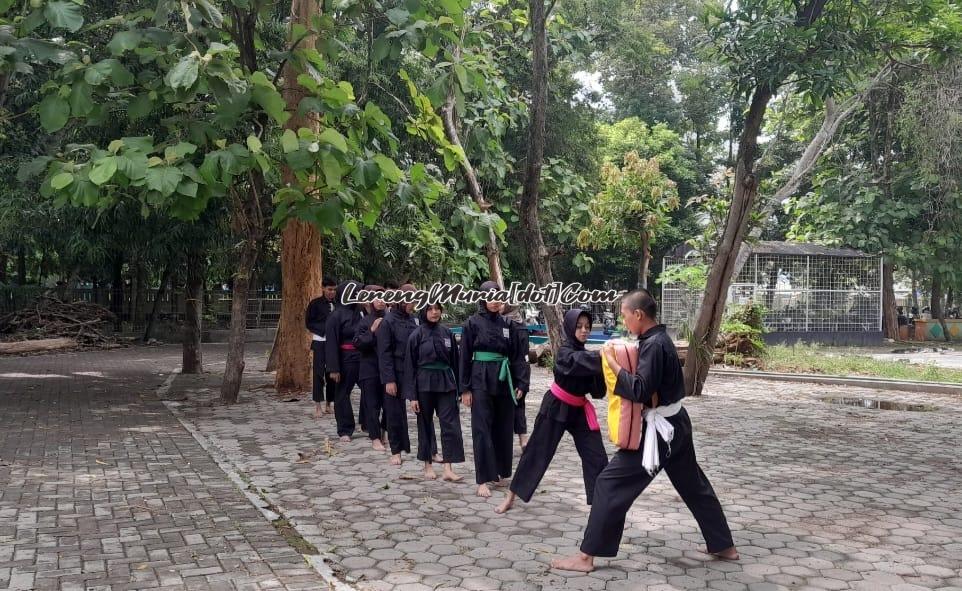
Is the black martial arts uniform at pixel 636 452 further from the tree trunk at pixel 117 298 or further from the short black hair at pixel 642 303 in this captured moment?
the tree trunk at pixel 117 298

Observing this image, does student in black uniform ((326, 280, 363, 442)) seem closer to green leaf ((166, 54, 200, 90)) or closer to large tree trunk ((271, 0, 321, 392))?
large tree trunk ((271, 0, 321, 392))

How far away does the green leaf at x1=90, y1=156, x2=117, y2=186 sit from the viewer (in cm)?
751

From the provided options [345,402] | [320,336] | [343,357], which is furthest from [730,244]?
[345,402]

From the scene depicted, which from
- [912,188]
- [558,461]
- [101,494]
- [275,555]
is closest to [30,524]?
[101,494]

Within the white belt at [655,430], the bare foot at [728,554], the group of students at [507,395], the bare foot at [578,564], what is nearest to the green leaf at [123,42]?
the group of students at [507,395]

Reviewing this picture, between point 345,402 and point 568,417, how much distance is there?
12.8 feet

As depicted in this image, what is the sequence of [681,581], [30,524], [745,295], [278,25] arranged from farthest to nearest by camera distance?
[745,295], [278,25], [30,524], [681,581]

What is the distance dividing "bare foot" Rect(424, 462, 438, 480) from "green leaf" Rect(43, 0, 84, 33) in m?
4.66

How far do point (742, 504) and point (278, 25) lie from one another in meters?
11.3

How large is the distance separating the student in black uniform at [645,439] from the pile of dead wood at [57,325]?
2169 centimetres

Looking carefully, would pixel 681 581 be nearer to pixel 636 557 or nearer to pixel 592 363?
pixel 636 557

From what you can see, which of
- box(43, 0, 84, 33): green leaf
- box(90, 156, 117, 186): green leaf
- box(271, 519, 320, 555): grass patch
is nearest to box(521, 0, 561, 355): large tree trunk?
box(90, 156, 117, 186): green leaf

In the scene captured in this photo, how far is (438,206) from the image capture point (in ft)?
54.8

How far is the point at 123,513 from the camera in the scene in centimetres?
601
